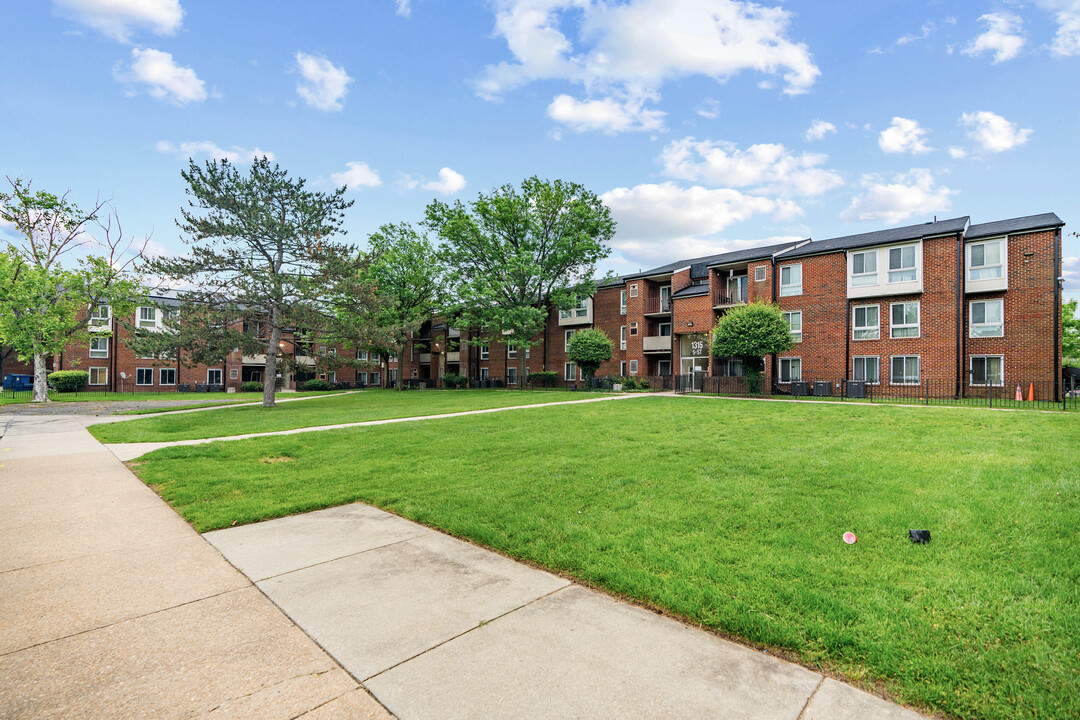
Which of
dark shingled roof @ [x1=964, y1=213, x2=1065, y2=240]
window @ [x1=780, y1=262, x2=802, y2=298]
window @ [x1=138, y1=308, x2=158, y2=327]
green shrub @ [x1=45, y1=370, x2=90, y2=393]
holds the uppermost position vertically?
dark shingled roof @ [x1=964, y1=213, x2=1065, y2=240]

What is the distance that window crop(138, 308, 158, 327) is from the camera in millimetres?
44562

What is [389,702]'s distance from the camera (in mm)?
2381

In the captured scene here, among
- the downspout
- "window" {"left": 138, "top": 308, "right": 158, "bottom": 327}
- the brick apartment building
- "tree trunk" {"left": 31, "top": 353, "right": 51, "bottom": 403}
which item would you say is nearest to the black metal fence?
the brick apartment building

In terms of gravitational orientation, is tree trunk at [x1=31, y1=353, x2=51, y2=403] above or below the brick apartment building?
below

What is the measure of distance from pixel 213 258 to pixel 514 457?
71.2 feet

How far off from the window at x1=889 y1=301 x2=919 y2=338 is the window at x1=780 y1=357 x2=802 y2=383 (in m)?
4.69

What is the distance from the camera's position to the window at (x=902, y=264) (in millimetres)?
25250

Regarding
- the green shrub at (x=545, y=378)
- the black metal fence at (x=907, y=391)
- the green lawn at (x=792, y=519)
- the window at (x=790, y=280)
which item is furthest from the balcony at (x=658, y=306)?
the green lawn at (x=792, y=519)

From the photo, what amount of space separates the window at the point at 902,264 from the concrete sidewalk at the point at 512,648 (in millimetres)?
29084

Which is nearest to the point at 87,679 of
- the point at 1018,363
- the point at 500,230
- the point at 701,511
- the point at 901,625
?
the point at 901,625

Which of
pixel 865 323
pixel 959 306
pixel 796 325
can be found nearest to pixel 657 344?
pixel 796 325

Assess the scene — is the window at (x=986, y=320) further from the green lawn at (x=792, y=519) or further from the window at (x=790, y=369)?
the green lawn at (x=792, y=519)

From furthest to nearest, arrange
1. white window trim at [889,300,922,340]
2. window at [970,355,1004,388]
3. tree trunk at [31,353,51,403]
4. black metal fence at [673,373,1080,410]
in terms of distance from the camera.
A: tree trunk at [31,353,51,403]
white window trim at [889,300,922,340]
window at [970,355,1004,388]
black metal fence at [673,373,1080,410]

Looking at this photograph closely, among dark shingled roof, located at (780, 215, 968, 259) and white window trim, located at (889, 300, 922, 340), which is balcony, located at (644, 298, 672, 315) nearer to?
dark shingled roof, located at (780, 215, 968, 259)
